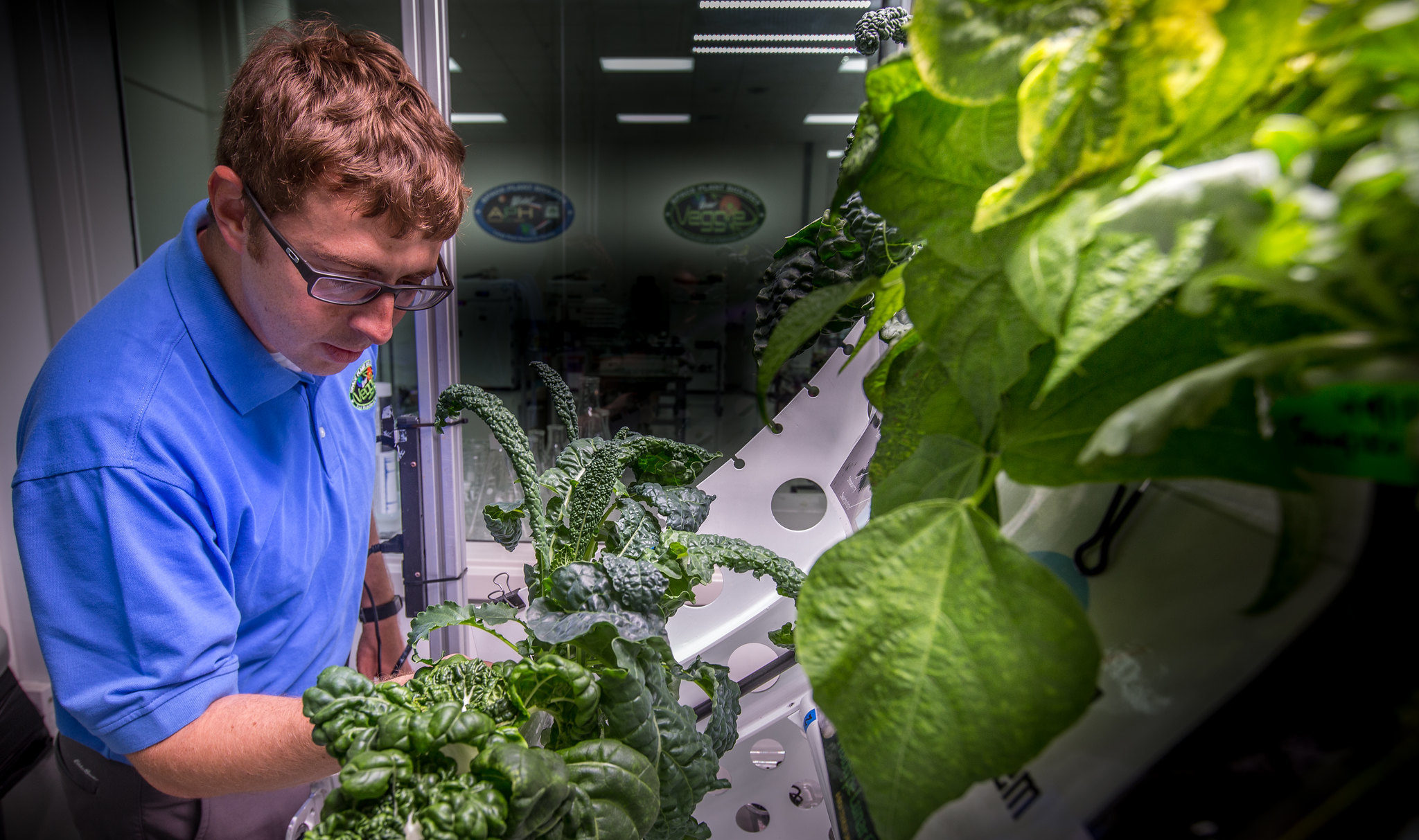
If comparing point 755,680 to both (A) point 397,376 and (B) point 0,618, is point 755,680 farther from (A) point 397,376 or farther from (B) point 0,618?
(B) point 0,618

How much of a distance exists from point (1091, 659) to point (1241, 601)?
6 cm

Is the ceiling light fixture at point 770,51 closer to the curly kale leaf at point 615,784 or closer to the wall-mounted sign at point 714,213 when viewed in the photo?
the wall-mounted sign at point 714,213

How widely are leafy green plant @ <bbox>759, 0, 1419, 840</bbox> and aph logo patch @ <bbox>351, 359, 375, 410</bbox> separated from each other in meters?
1.13

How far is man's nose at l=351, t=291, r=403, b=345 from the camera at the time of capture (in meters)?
0.84

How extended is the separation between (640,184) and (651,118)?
22 cm

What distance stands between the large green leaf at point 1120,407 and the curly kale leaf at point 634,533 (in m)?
0.32

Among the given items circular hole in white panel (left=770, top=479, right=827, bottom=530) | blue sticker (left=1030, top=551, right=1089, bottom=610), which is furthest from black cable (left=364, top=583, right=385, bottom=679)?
blue sticker (left=1030, top=551, right=1089, bottom=610)

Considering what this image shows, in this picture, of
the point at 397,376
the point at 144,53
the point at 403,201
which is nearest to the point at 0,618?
the point at 397,376

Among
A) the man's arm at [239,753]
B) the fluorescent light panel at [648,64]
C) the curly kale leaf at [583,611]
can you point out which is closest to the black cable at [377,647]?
the man's arm at [239,753]

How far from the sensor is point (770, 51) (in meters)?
1.97

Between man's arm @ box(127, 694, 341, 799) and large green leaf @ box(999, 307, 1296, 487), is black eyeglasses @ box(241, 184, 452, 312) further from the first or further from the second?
large green leaf @ box(999, 307, 1296, 487)

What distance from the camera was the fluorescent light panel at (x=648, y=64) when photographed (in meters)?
1.99

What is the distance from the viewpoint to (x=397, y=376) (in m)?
1.76

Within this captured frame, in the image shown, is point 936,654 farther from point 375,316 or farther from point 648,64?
point 648,64
